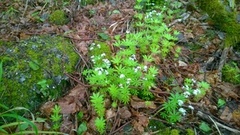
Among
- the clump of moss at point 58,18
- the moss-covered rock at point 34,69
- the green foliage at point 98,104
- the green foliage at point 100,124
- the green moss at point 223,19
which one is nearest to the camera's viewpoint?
the green foliage at point 100,124

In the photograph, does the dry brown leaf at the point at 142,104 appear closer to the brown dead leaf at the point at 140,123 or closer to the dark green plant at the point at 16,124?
the brown dead leaf at the point at 140,123

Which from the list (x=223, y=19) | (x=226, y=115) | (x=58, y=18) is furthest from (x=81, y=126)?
(x=223, y=19)

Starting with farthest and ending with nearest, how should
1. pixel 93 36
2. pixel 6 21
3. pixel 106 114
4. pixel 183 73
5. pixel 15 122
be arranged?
pixel 6 21
pixel 93 36
pixel 183 73
pixel 106 114
pixel 15 122

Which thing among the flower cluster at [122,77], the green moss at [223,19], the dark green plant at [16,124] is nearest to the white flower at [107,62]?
the flower cluster at [122,77]

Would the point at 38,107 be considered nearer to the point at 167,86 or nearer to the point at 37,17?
the point at 167,86

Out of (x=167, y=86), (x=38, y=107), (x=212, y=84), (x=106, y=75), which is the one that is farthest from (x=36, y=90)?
(x=212, y=84)
